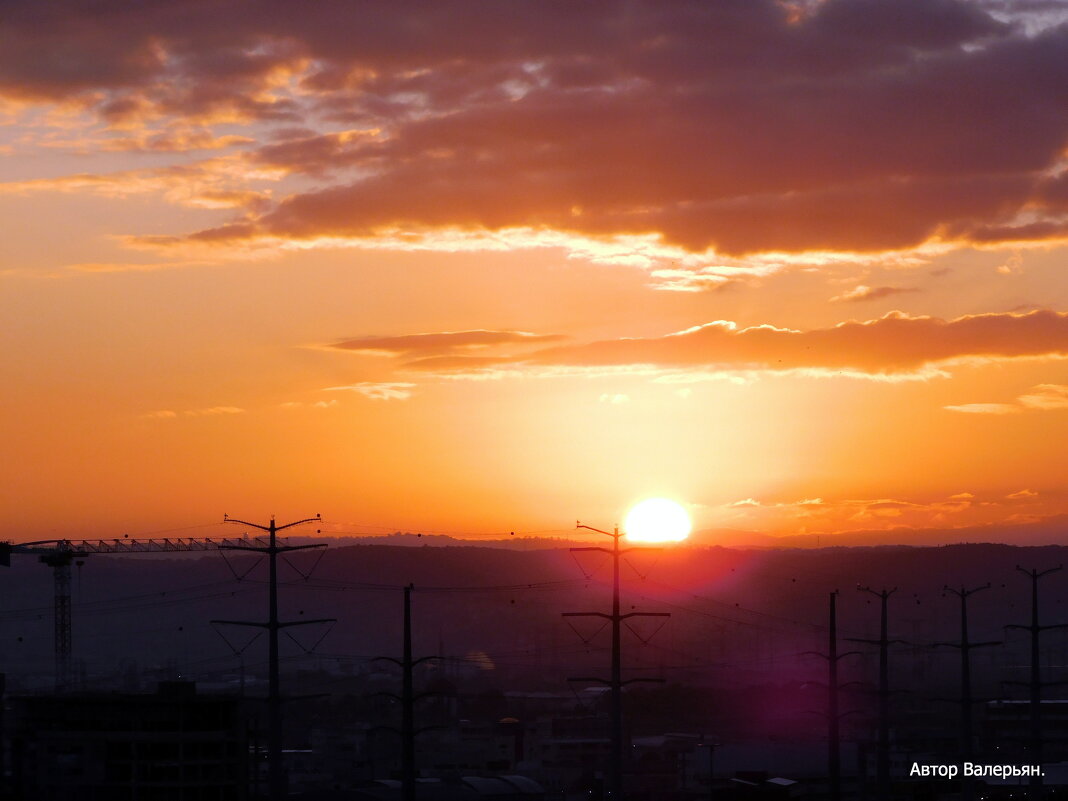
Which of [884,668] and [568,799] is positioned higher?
[884,668]

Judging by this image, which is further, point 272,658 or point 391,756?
point 391,756

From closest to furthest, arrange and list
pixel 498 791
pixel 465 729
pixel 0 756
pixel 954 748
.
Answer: pixel 0 756 < pixel 498 791 < pixel 954 748 < pixel 465 729

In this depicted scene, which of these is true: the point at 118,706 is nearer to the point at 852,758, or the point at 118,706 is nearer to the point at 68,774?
the point at 68,774

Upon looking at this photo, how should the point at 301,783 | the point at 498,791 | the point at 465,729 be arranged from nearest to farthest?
the point at 498,791 → the point at 301,783 → the point at 465,729

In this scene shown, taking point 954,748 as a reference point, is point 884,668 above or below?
above

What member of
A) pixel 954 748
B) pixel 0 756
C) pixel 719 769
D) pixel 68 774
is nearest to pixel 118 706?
pixel 68 774

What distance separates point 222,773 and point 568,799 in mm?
32088

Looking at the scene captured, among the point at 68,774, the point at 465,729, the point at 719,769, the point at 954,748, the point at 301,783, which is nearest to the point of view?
the point at 68,774

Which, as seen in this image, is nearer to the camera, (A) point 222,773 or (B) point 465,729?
(A) point 222,773

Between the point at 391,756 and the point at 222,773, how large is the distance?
6232 centimetres

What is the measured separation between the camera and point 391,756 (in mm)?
184750

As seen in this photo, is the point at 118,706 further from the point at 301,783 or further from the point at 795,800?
the point at 795,800

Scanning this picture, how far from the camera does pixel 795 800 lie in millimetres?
135125

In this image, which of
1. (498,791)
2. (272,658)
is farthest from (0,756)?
(498,791)
